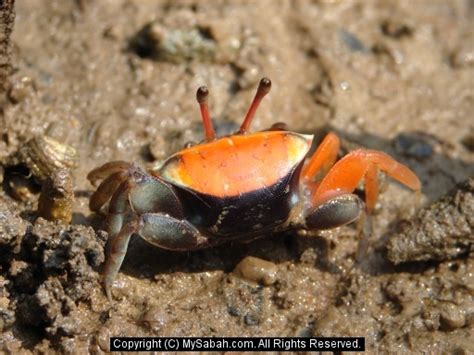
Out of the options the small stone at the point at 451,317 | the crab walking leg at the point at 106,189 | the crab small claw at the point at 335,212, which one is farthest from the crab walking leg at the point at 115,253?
the small stone at the point at 451,317

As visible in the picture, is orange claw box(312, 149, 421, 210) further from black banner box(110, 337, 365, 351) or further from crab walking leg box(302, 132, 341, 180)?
black banner box(110, 337, 365, 351)

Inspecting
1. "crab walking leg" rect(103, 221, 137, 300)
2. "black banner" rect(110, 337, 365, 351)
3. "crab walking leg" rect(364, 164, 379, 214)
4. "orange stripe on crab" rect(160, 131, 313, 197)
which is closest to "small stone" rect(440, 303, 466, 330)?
"black banner" rect(110, 337, 365, 351)

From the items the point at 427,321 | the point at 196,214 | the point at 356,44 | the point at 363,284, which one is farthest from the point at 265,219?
the point at 356,44

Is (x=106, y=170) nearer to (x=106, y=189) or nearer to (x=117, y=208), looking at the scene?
(x=106, y=189)

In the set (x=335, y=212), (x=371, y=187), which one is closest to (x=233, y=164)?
(x=335, y=212)

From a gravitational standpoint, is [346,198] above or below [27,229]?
above

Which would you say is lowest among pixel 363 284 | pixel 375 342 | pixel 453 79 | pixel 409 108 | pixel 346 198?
pixel 375 342

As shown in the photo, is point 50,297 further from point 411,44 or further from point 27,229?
point 411,44
